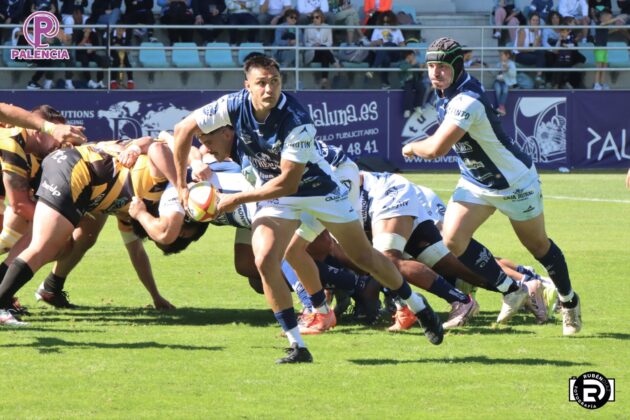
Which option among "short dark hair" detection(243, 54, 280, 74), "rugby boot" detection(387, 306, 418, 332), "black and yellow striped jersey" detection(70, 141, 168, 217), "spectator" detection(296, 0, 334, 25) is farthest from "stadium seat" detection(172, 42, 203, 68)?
"short dark hair" detection(243, 54, 280, 74)

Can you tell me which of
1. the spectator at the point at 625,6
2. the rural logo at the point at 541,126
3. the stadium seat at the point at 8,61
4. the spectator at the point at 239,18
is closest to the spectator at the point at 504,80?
the rural logo at the point at 541,126

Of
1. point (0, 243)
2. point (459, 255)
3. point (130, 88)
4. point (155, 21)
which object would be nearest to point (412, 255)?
point (459, 255)

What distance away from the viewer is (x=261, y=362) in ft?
24.5

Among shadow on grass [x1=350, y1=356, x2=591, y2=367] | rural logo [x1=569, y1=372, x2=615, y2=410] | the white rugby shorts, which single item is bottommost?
shadow on grass [x1=350, y1=356, x2=591, y2=367]

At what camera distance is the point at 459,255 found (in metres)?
8.80

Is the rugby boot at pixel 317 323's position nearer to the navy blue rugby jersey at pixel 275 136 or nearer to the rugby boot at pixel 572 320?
the navy blue rugby jersey at pixel 275 136

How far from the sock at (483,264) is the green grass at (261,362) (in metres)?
0.38

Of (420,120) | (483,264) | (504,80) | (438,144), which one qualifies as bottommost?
(420,120)

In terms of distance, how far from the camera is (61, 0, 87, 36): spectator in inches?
1054

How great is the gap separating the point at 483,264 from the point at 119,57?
1897 cm

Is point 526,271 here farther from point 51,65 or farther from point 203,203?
point 51,65

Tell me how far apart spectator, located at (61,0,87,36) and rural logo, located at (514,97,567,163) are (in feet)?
34.4

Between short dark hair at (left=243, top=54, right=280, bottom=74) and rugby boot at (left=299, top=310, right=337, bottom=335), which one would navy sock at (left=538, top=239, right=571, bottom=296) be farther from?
short dark hair at (left=243, top=54, right=280, bottom=74)

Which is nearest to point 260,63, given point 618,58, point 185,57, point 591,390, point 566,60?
point 591,390
